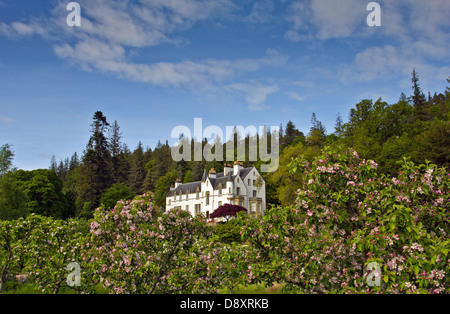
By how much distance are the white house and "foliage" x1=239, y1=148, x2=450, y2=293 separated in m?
50.7

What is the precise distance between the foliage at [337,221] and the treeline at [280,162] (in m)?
10.2

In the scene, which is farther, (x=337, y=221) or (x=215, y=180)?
(x=215, y=180)

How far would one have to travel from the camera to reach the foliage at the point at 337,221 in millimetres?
8594

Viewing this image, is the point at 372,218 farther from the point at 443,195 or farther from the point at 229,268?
the point at 229,268

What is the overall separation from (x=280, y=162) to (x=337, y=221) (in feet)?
141

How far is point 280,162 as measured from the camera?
170 ft

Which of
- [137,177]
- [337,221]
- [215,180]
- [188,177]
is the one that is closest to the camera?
[337,221]

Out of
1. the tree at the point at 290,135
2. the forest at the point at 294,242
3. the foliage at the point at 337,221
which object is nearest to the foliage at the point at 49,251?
the forest at the point at 294,242

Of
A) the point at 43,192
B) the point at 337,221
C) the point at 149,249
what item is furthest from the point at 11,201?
the point at 337,221

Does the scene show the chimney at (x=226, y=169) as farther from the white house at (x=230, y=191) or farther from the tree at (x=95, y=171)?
the tree at (x=95, y=171)

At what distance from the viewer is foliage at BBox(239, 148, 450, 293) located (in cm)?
859

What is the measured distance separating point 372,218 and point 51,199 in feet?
203

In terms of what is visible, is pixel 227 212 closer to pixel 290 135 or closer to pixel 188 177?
pixel 188 177

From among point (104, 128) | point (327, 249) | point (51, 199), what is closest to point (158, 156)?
point (104, 128)
